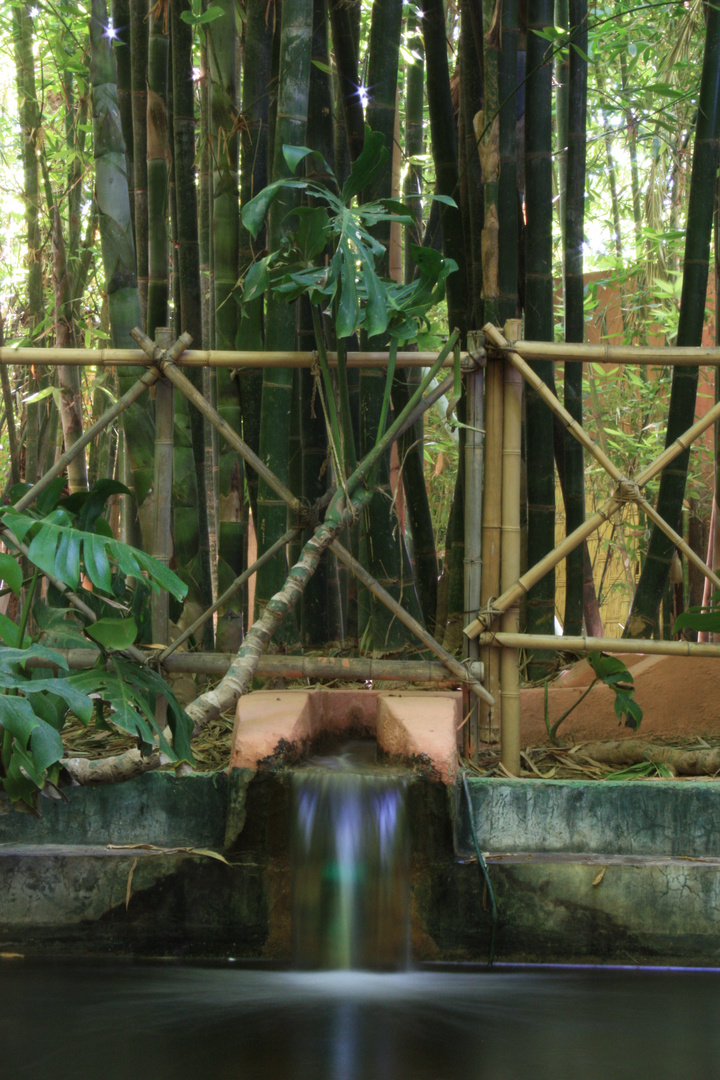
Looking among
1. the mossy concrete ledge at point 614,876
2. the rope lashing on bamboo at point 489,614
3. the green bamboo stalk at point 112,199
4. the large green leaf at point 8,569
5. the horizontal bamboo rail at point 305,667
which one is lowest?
the mossy concrete ledge at point 614,876

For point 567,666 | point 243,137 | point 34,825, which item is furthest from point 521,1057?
point 243,137

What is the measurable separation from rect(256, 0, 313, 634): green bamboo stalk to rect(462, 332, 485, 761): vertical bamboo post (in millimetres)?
457

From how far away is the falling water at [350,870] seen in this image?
6.82ft

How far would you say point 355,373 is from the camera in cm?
294

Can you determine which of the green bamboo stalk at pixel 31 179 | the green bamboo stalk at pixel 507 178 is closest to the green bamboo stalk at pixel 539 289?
the green bamboo stalk at pixel 507 178

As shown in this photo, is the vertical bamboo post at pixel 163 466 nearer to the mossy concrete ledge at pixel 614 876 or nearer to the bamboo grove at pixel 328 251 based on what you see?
the bamboo grove at pixel 328 251

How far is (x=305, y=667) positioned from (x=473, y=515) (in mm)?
561

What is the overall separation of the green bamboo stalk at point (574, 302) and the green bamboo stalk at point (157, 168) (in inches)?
50.9

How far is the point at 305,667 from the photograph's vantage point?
229 centimetres

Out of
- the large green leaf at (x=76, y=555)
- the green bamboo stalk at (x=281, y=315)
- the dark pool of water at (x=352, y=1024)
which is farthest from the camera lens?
the green bamboo stalk at (x=281, y=315)

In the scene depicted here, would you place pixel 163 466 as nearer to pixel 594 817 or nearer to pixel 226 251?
pixel 226 251

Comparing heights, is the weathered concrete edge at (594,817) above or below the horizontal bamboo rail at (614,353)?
below

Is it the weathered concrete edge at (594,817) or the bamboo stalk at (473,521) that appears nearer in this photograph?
the weathered concrete edge at (594,817)

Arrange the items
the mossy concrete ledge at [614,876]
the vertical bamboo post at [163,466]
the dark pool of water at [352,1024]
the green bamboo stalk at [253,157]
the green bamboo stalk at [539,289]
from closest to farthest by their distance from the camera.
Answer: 1. the dark pool of water at [352,1024]
2. the mossy concrete ledge at [614,876]
3. the vertical bamboo post at [163,466]
4. the green bamboo stalk at [253,157]
5. the green bamboo stalk at [539,289]
